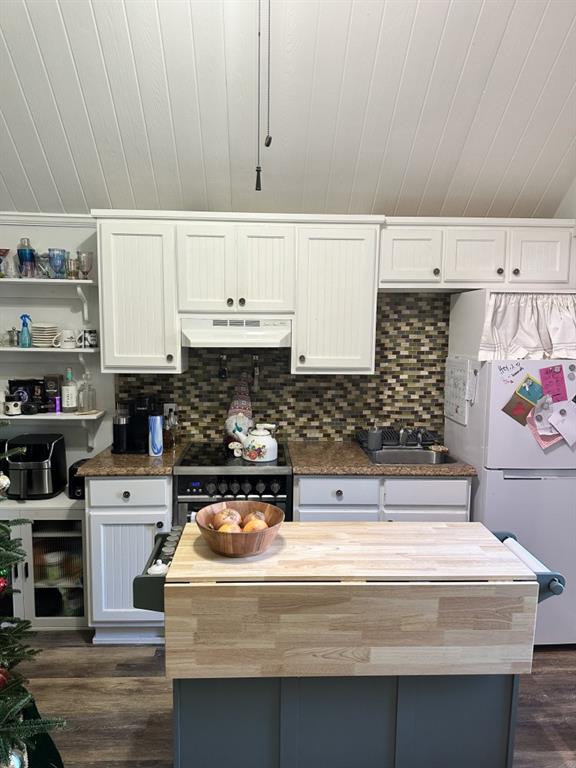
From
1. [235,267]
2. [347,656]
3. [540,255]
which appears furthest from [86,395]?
[540,255]

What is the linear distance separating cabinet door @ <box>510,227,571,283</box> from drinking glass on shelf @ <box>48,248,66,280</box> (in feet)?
8.75

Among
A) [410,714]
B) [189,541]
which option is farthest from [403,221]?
[410,714]

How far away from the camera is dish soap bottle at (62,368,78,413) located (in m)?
3.04

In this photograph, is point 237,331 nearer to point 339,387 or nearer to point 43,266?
point 339,387

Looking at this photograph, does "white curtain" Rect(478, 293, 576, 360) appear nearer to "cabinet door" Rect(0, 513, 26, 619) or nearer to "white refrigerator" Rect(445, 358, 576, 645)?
"white refrigerator" Rect(445, 358, 576, 645)

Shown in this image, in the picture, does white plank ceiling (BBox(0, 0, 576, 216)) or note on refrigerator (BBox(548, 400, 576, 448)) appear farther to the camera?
note on refrigerator (BBox(548, 400, 576, 448))

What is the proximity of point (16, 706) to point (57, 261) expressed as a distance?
2.36 metres

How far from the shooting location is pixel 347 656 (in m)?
1.48

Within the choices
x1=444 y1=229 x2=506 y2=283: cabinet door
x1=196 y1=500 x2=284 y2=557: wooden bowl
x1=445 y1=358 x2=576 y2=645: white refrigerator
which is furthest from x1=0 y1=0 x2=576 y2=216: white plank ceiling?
x1=196 y1=500 x2=284 y2=557: wooden bowl

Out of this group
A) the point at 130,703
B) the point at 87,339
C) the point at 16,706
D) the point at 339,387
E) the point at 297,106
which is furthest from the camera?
the point at 339,387

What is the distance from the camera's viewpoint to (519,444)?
2.63 meters

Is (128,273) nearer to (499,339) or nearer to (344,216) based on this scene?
(344,216)

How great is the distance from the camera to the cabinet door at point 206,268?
2807mm

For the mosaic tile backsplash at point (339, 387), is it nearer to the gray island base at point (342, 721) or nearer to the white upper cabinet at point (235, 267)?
the white upper cabinet at point (235, 267)
